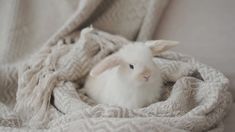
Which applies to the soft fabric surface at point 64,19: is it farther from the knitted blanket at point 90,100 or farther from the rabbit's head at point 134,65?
the rabbit's head at point 134,65

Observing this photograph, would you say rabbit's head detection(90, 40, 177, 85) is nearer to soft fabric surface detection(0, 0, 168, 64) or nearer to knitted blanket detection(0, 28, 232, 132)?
knitted blanket detection(0, 28, 232, 132)

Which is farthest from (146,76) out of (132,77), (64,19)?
(64,19)

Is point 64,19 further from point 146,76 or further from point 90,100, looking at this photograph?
point 146,76

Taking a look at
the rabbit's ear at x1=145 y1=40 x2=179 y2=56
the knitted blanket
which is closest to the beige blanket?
the knitted blanket

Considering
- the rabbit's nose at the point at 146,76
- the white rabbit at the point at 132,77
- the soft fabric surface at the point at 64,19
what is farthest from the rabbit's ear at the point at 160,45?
the soft fabric surface at the point at 64,19

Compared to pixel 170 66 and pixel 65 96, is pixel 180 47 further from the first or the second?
pixel 65 96

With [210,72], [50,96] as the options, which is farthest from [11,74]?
[210,72]
